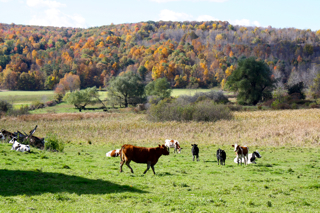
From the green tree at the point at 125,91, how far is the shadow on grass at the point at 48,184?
2728 inches

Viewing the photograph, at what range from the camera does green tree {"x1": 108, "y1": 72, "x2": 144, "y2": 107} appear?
265 ft

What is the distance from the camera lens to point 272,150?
75.8 feet

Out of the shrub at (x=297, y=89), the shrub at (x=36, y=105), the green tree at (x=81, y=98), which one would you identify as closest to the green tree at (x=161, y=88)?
the green tree at (x=81, y=98)

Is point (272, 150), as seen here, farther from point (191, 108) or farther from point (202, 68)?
point (202, 68)

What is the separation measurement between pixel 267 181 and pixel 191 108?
1276 inches

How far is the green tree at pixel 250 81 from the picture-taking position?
6956 centimetres

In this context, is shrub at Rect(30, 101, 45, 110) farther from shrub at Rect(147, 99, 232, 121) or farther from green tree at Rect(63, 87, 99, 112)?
shrub at Rect(147, 99, 232, 121)

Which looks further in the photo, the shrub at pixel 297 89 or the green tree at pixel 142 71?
the green tree at pixel 142 71

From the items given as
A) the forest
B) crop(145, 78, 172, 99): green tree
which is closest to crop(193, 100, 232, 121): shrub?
crop(145, 78, 172, 99): green tree

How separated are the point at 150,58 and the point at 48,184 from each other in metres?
139

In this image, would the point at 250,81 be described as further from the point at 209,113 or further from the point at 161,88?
the point at 209,113

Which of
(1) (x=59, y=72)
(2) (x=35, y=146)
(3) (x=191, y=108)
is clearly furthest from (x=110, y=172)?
(1) (x=59, y=72)

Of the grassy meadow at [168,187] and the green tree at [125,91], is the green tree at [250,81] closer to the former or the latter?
the green tree at [125,91]

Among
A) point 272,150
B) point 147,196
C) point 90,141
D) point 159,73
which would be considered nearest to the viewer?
point 147,196
